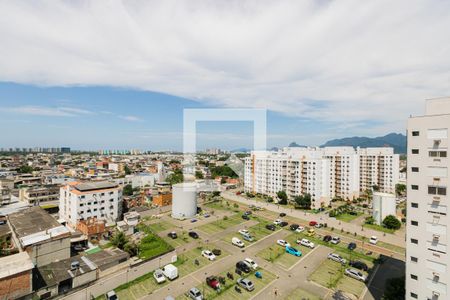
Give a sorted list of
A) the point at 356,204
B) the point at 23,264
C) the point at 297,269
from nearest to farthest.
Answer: the point at 23,264
the point at 297,269
the point at 356,204

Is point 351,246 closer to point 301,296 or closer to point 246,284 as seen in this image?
point 301,296

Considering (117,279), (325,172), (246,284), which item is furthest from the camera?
(325,172)

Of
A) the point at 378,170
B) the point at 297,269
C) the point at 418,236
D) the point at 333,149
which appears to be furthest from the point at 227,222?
the point at 378,170

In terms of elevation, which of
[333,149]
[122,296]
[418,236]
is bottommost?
[122,296]

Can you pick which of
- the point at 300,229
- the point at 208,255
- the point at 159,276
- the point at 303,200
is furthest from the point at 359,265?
the point at 303,200

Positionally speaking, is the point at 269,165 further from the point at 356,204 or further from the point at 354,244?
the point at 354,244

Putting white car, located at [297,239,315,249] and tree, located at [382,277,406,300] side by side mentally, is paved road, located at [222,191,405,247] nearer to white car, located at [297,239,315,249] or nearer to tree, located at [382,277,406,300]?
white car, located at [297,239,315,249]
